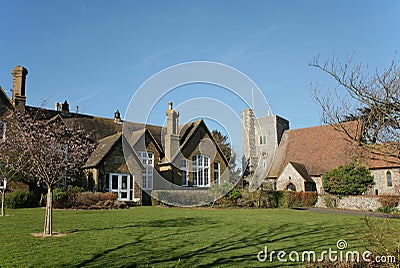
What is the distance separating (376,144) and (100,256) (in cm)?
563

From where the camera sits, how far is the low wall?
26298mm

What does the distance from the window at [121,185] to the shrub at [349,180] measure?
1623cm

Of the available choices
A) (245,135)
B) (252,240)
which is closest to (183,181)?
(245,135)

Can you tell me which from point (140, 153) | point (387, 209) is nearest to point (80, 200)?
point (140, 153)

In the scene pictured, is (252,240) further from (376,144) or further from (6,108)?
(6,108)

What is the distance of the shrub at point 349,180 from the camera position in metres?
28.5

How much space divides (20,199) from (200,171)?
14326mm

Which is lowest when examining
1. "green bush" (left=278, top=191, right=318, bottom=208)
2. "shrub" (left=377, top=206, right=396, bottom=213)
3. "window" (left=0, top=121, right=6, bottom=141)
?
"shrub" (left=377, top=206, right=396, bottom=213)

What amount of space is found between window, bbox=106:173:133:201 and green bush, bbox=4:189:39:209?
5.06 meters

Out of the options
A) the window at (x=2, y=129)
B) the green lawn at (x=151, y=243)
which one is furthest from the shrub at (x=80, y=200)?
the green lawn at (x=151, y=243)

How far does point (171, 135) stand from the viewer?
96.0 ft

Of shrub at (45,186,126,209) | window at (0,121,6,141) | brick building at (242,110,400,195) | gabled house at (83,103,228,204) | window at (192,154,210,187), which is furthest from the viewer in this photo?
brick building at (242,110,400,195)

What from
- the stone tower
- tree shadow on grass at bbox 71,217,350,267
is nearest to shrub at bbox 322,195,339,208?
the stone tower

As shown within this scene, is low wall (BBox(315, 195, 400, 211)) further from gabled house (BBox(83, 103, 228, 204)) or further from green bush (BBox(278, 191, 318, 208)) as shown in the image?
gabled house (BBox(83, 103, 228, 204))
